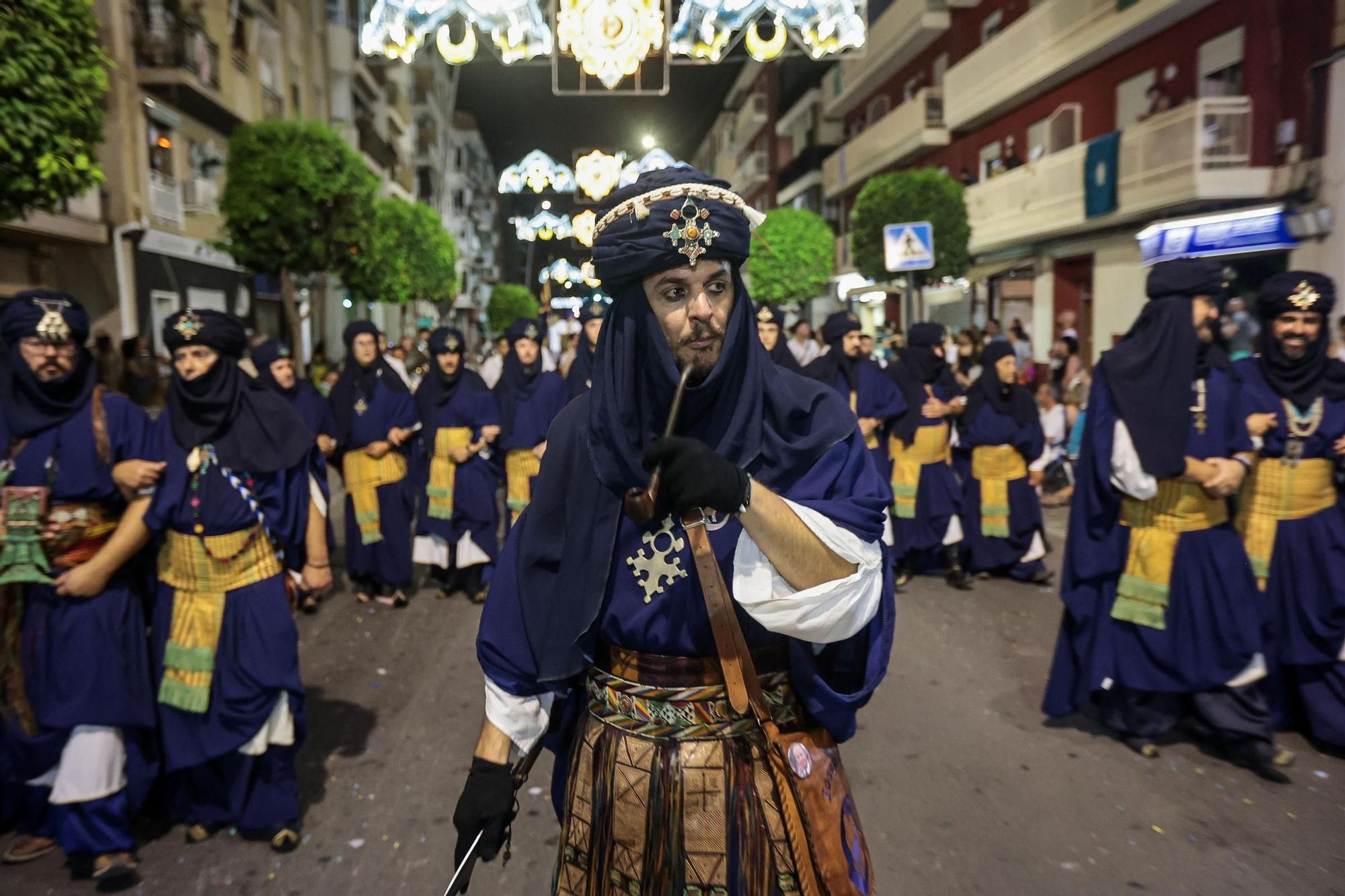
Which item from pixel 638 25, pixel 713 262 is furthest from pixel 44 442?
pixel 638 25

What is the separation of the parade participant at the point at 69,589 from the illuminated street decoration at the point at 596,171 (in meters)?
14.1

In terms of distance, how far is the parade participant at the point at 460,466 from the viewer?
7824 mm

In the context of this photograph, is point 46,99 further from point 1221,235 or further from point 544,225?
point 544,225

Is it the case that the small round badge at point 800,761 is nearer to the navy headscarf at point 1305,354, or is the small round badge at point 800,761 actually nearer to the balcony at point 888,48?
the navy headscarf at point 1305,354

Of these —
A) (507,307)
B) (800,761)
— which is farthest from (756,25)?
(507,307)

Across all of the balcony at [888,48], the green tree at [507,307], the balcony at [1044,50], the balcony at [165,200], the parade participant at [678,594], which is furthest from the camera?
the green tree at [507,307]

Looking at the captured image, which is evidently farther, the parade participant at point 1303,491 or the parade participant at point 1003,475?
the parade participant at point 1003,475

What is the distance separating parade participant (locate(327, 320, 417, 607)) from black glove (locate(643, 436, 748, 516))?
6404mm

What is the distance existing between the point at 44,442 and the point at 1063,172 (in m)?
21.4

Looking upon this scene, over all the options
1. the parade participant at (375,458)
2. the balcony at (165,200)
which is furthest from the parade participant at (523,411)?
the balcony at (165,200)

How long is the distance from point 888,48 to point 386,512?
95.7 feet

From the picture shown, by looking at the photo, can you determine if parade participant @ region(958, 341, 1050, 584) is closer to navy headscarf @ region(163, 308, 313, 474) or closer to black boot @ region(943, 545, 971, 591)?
black boot @ region(943, 545, 971, 591)

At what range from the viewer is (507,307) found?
73.2 meters

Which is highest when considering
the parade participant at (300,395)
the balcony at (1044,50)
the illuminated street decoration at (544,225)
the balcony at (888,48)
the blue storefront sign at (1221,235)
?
the balcony at (888,48)
